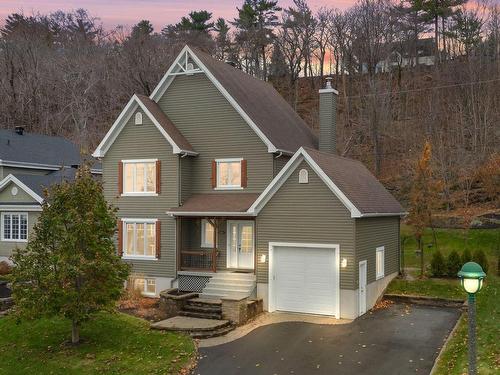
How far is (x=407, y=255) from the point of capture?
94.6 feet

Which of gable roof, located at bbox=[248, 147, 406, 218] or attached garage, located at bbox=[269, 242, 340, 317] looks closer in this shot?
gable roof, located at bbox=[248, 147, 406, 218]

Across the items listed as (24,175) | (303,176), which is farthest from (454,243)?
(24,175)

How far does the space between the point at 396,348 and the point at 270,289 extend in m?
5.95

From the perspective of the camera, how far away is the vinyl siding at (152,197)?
Answer: 74.4 feet

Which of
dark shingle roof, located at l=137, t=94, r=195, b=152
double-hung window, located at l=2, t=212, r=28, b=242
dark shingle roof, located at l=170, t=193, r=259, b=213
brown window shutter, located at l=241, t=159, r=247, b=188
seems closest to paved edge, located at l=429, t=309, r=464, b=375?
dark shingle roof, located at l=170, t=193, r=259, b=213

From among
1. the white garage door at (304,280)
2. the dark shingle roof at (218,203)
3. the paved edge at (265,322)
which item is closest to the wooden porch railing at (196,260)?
the dark shingle roof at (218,203)

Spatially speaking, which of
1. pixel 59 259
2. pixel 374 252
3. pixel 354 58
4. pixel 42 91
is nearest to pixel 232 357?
pixel 59 259

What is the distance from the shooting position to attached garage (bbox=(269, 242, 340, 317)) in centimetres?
1869

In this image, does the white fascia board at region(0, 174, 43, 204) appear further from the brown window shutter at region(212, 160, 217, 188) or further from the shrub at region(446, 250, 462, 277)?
the shrub at region(446, 250, 462, 277)

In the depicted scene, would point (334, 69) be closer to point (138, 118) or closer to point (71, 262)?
point (138, 118)

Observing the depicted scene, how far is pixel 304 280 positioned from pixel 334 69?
45618 millimetres

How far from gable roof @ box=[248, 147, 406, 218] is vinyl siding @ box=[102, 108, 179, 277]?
458 cm

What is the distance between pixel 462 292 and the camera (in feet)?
66.9

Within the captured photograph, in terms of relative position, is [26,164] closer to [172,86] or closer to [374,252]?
[172,86]
